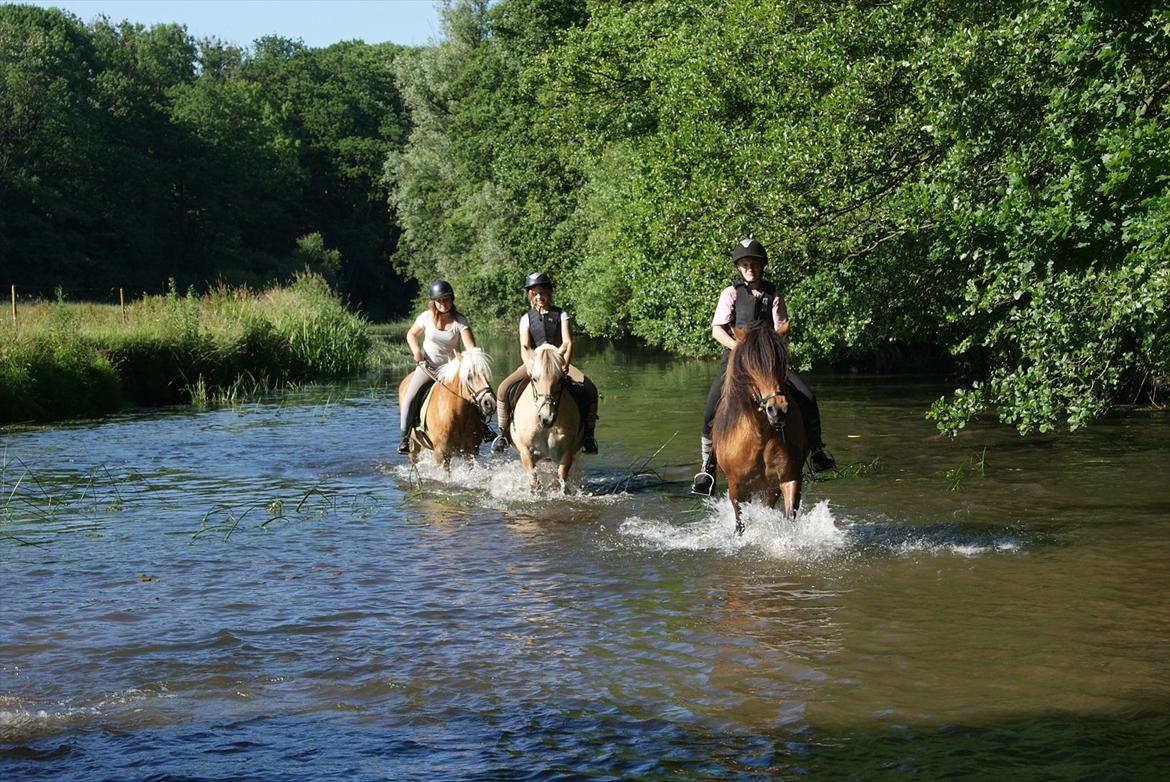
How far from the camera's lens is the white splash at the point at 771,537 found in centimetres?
1057

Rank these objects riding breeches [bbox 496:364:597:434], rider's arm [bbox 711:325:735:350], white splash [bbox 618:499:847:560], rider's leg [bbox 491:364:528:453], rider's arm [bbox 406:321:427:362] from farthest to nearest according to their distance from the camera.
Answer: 1. rider's arm [bbox 406:321:427:362]
2. rider's leg [bbox 491:364:528:453]
3. riding breeches [bbox 496:364:597:434]
4. rider's arm [bbox 711:325:735:350]
5. white splash [bbox 618:499:847:560]

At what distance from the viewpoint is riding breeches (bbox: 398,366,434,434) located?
618 inches

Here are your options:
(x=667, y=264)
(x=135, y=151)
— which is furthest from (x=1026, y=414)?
(x=135, y=151)

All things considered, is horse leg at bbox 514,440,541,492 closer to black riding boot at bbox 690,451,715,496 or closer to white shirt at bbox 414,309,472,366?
white shirt at bbox 414,309,472,366

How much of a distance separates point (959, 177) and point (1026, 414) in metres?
2.91

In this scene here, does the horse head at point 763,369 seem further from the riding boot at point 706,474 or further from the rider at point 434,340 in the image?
the rider at point 434,340

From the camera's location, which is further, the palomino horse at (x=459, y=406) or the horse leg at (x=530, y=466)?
the palomino horse at (x=459, y=406)

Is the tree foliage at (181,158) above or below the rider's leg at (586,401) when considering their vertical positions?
above

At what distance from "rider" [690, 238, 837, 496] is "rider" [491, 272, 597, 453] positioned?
2385mm

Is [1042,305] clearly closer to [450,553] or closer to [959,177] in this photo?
[959,177]

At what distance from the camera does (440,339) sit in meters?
15.4

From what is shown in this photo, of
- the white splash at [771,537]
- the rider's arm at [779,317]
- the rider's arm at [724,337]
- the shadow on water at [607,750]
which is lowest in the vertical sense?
the shadow on water at [607,750]

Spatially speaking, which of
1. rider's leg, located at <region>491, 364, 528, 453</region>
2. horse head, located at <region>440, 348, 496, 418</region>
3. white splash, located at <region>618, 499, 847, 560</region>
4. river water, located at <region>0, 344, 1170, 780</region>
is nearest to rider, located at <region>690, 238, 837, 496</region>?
white splash, located at <region>618, 499, 847, 560</region>

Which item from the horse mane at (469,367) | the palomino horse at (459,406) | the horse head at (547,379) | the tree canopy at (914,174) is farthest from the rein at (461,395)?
the tree canopy at (914,174)
